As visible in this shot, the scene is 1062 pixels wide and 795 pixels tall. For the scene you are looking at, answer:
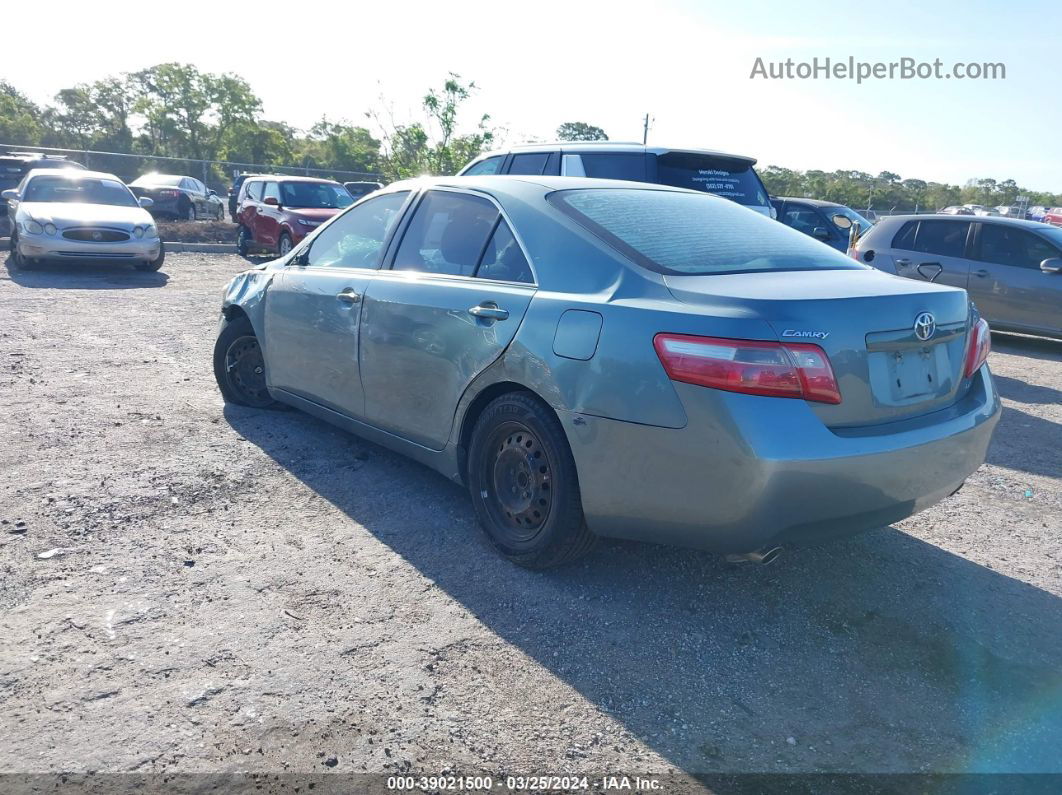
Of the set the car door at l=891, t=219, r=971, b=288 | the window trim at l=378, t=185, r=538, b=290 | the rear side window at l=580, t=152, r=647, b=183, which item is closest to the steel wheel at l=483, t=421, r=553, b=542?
the window trim at l=378, t=185, r=538, b=290

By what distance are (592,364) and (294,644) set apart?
4.85 ft

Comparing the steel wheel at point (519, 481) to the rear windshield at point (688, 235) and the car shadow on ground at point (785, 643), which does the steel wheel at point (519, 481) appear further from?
the rear windshield at point (688, 235)

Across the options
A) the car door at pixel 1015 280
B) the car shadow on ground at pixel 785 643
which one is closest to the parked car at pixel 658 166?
the car door at pixel 1015 280

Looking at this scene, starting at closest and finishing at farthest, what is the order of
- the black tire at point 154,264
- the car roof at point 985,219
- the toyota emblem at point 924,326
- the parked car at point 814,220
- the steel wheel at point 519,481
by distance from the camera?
the toyota emblem at point 924,326 < the steel wheel at point 519,481 < the car roof at point 985,219 < the black tire at point 154,264 < the parked car at point 814,220

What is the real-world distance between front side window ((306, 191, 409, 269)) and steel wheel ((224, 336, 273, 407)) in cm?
95

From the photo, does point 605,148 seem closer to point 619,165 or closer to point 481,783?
point 619,165

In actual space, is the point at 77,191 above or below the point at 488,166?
below

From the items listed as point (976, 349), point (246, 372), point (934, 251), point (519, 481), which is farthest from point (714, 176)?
point (519, 481)

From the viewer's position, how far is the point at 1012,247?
1011cm

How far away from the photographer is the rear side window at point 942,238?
1034cm

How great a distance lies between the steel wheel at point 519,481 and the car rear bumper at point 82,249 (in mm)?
10815

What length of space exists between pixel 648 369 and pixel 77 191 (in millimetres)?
13482

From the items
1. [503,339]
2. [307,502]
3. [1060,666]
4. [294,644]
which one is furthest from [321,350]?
[1060,666]

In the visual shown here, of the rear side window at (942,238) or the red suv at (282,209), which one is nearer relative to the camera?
the rear side window at (942,238)
